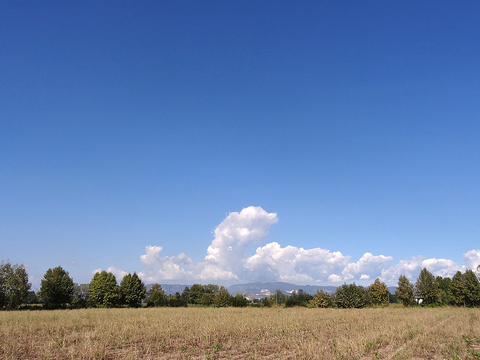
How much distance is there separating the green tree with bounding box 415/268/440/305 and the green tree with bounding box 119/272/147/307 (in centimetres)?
6299

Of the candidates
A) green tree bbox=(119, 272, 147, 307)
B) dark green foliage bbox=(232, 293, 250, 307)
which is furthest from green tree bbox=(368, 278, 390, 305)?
green tree bbox=(119, 272, 147, 307)

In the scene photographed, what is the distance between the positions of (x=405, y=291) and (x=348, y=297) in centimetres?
2325

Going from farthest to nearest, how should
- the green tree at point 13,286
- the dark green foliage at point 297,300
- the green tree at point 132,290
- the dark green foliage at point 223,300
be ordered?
the dark green foliage at point 223,300 < the dark green foliage at point 297,300 < the green tree at point 132,290 < the green tree at point 13,286

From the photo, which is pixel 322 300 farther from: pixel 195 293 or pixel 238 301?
pixel 195 293

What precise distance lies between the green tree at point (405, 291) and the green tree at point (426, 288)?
1249 mm

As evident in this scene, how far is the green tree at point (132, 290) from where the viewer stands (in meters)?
62.4

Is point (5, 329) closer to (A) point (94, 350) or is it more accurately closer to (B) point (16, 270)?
(A) point (94, 350)

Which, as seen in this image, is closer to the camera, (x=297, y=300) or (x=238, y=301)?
(x=297, y=300)

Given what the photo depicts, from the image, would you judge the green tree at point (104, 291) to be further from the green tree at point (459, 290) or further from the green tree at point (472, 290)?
the green tree at point (472, 290)

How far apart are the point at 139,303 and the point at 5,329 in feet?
164

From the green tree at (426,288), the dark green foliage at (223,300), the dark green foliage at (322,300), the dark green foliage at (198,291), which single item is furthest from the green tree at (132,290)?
the green tree at (426,288)

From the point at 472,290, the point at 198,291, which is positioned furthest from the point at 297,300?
the point at 198,291

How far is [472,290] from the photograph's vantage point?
6025 cm

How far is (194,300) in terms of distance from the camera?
9256 cm
